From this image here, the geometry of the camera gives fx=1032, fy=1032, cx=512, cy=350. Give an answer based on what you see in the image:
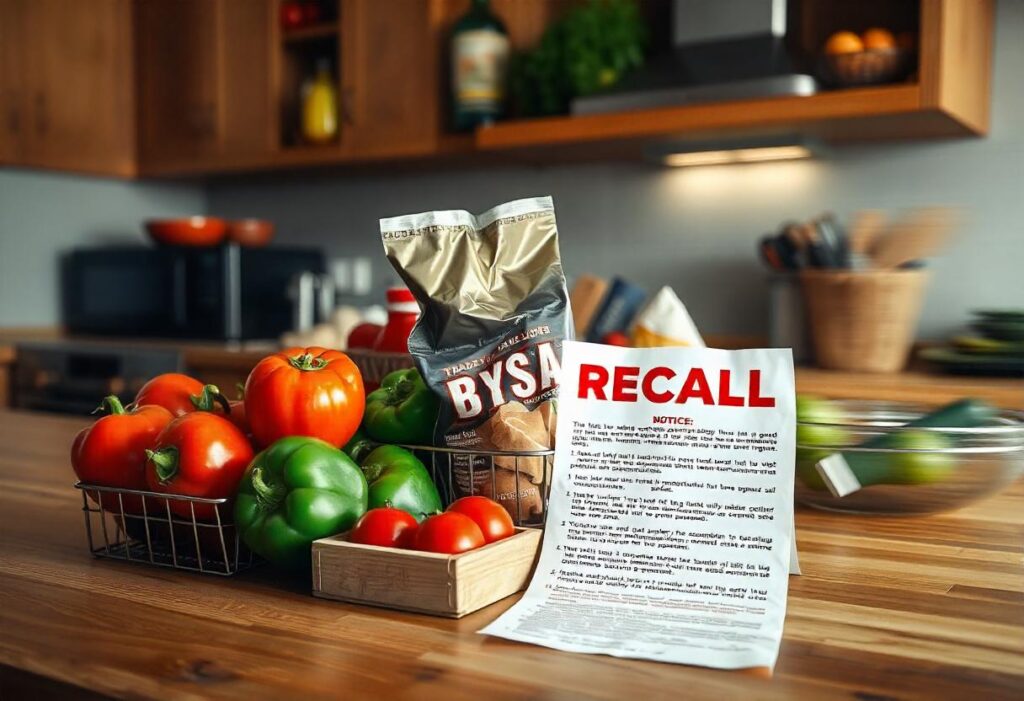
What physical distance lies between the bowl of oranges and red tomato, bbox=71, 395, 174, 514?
6.30 feet

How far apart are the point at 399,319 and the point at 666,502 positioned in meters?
0.44

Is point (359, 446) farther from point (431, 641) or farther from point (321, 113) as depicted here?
point (321, 113)

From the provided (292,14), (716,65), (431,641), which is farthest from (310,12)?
(431,641)

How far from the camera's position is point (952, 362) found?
2.33m

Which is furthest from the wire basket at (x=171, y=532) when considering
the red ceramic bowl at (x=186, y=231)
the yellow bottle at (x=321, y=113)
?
the red ceramic bowl at (x=186, y=231)

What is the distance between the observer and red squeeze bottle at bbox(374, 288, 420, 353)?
1109mm

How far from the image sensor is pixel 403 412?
0.92 meters

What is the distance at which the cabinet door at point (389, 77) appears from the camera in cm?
299

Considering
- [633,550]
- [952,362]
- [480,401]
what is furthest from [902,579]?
[952,362]

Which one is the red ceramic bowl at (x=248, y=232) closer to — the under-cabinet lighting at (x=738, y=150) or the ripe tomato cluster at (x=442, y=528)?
the under-cabinet lighting at (x=738, y=150)

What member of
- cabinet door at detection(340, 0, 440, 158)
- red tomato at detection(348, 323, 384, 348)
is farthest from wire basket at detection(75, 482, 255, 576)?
cabinet door at detection(340, 0, 440, 158)

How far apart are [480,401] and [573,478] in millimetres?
102

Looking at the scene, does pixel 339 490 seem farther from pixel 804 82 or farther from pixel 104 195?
pixel 104 195

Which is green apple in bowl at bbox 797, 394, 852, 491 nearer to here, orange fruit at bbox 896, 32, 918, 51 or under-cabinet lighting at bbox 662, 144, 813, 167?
orange fruit at bbox 896, 32, 918, 51
